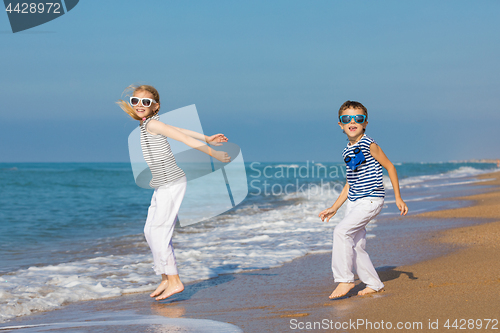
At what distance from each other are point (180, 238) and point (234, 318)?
5.27 metres

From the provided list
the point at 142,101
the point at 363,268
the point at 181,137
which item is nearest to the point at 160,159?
the point at 181,137

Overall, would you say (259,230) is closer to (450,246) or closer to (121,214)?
(450,246)

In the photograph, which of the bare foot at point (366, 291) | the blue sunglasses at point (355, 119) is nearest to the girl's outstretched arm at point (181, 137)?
the blue sunglasses at point (355, 119)

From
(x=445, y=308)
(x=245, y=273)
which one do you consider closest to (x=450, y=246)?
(x=245, y=273)

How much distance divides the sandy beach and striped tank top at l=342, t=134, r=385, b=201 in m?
0.88

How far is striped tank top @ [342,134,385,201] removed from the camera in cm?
373

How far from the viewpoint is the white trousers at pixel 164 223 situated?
3980 millimetres

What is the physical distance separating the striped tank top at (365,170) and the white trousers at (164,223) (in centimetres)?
159

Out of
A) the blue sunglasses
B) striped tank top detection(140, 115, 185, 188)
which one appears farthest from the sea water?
the blue sunglasses

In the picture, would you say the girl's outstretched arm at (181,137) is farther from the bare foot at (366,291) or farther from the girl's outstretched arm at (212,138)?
the bare foot at (366,291)

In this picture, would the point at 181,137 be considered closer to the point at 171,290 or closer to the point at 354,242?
the point at 171,290

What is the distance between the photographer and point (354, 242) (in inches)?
152

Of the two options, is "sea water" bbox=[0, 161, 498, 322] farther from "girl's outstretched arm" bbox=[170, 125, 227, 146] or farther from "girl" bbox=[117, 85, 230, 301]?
"girl's outstretched arm" bbox=[170, 125, 227, 146]

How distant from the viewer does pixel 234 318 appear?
3.34 metres
